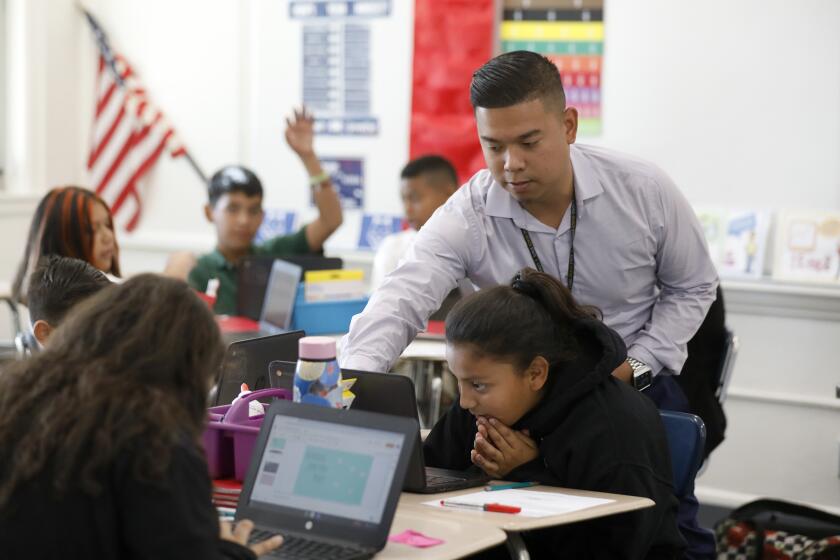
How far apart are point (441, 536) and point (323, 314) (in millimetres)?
2504

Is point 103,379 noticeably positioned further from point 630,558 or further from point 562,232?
point 562,232

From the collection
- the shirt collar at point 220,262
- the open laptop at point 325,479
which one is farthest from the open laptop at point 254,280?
the open laptop at point 325,479

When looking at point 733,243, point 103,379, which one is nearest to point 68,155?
point 733,243

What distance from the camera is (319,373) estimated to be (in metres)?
2.11

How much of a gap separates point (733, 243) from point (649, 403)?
2.44 metres

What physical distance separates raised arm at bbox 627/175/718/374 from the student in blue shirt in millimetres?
1516

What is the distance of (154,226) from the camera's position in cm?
621

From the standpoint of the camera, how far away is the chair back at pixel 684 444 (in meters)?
2.43

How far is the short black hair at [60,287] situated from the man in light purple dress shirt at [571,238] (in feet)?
2.28

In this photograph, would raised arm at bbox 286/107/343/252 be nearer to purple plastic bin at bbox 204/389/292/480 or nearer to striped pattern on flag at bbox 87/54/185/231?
striped pattern on flag at bbox 87/54/185/231

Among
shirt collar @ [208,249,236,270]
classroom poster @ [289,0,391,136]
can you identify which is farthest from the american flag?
shirt collar @ [208,249,236,270]

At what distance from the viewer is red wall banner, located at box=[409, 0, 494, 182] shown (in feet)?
17.1

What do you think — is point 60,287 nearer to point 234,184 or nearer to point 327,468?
point 327,468

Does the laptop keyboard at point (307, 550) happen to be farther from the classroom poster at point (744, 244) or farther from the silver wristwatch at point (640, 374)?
the classroom poster at point (744, 244)
